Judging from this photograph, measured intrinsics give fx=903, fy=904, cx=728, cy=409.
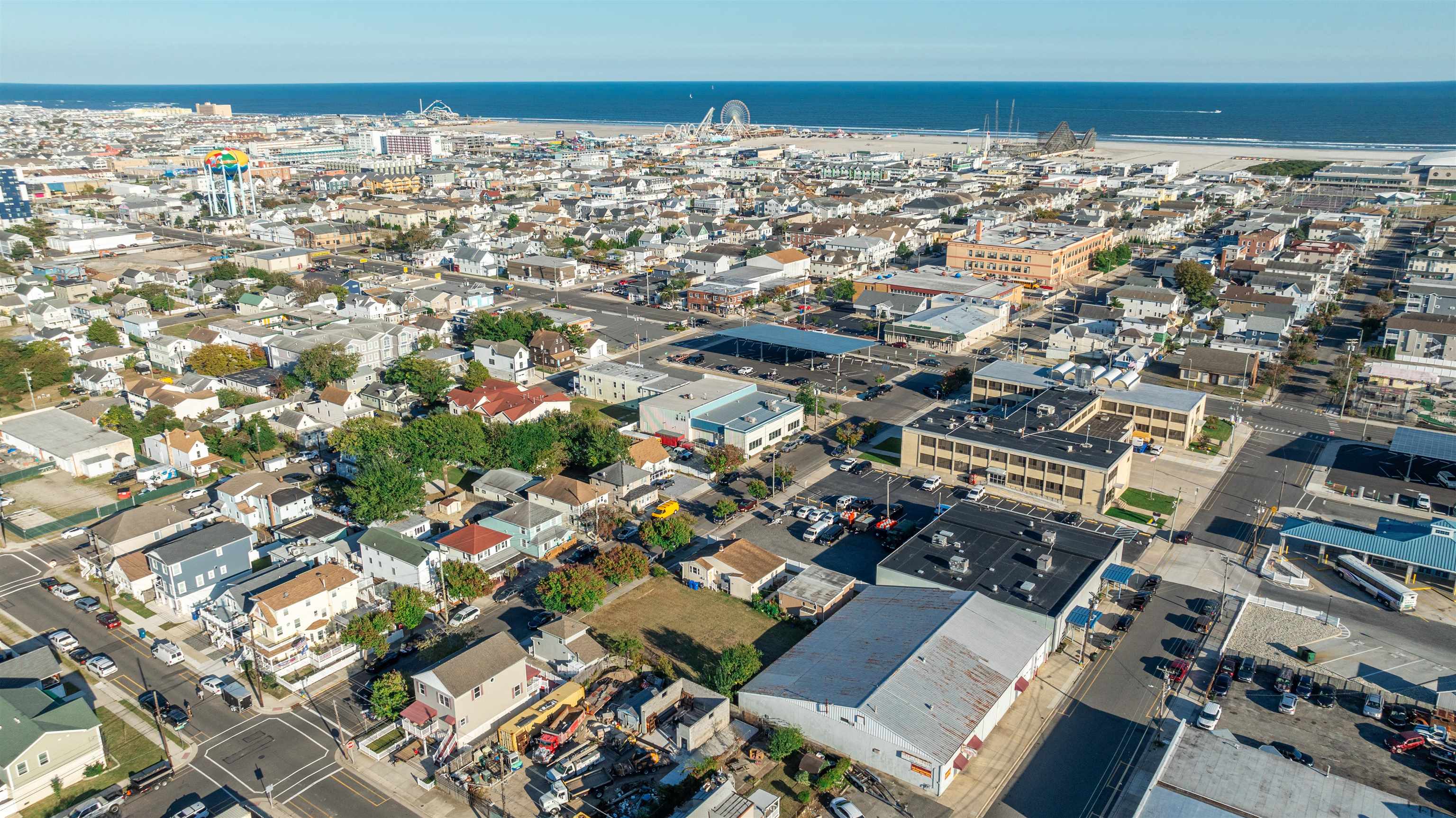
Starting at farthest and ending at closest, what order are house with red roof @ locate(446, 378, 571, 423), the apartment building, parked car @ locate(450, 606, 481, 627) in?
the apartment building, house with red roof @ locate(446, 378, 571, 423), parked car @ locate(450, 606, 481, 627)

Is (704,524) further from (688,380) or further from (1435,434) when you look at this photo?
(1435,434)

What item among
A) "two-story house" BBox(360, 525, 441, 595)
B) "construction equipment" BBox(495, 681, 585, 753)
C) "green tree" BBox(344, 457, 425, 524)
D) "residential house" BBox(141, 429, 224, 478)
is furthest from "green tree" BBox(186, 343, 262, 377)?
"construction equipment" BBox(495, 681, 585, 753)

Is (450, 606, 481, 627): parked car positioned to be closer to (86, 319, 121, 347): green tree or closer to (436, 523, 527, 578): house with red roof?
(436, 523, 527, 578): house with red roof

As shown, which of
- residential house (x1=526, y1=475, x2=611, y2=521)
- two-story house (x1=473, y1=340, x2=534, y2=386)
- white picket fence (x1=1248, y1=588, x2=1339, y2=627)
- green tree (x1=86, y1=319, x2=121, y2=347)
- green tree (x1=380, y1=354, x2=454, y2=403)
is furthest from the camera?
green tree (x1=86, y1=319, x2=121, y2=347)

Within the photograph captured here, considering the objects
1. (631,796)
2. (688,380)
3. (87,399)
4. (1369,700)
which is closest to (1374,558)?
(1369,700)

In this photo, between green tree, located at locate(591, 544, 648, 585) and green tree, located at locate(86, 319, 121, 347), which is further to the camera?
green tree, located at locate(86, 319, 121, 347)

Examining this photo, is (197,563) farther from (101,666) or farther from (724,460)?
(724,460)
